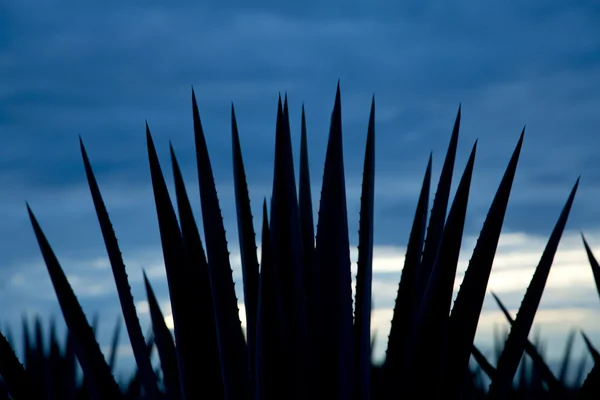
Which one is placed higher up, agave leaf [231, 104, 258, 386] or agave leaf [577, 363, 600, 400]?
agave leaf [231, 104, 258, 386]

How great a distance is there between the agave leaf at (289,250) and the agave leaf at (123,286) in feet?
1.62

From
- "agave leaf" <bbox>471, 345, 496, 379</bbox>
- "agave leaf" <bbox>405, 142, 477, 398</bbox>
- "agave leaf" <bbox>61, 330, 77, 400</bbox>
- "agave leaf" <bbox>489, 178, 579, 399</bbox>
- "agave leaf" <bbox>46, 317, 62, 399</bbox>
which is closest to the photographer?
"agave leaf" <bbox>405, 142, 477, 398</bbox>

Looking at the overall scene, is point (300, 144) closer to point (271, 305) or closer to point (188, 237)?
point (188, 237)

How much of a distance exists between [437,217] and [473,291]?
0.40 metres

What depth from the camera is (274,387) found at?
5.81ft

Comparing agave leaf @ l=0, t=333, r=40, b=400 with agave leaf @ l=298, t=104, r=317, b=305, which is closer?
agave leaf @ l=0, t=333, r=40, b=400

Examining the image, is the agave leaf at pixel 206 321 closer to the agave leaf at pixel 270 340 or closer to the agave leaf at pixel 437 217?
the agave leaf at pixel 270 340

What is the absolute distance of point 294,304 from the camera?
1.81 m

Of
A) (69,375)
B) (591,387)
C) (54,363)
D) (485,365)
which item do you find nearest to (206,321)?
(591,387)

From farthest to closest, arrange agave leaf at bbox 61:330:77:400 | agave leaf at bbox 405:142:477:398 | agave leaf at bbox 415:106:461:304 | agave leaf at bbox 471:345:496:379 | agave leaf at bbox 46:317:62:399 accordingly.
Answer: agave leaf at bbox 46:317:62:399
agave leaf at bbox 61:330:77:400
agave leaf at bbox 471:345:496:379
agave leaf at bbox 415:106:461:304
agave leaf at bbox 405:142:477:398

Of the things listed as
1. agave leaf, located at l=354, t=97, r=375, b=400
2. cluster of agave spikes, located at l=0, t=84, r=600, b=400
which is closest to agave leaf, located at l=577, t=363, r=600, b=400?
cluster of agave spikes, located at l=0, t=84, r=600, b=400

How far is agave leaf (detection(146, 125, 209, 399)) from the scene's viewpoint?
75.4 inches

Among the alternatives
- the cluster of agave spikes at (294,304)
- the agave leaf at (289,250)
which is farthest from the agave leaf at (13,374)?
the agave leaf at (289,250)

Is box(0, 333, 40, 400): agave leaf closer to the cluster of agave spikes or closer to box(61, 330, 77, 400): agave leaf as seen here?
the cluster of agave spikes
